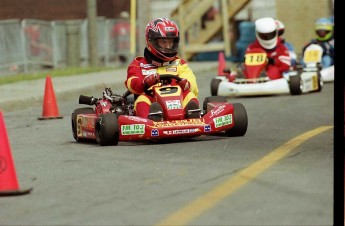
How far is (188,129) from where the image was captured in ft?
38.4

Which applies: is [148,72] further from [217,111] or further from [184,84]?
[217,111]

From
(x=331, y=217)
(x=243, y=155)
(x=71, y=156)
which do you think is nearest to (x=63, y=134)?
(x=71, y=156)

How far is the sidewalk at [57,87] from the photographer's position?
19.4m

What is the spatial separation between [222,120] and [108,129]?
3.97ft

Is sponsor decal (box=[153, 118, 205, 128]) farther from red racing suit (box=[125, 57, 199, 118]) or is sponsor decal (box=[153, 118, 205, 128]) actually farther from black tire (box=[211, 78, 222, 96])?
black tire (box=[211, 78, 222, 96])

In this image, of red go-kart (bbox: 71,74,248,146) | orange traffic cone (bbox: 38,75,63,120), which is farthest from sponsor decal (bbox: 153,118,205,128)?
orange traffic cone (bbox: 38,75,63,120)

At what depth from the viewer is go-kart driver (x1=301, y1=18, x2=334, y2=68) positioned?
23266 mm

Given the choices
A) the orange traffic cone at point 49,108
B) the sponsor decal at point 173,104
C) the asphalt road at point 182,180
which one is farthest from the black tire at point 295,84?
the sponsor decal at point 173,104

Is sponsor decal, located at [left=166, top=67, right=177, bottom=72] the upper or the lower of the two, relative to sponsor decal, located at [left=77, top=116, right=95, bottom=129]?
upper

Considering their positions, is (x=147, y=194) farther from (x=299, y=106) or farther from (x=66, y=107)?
(x=66, y=107)

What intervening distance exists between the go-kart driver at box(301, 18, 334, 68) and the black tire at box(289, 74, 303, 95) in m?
3.70

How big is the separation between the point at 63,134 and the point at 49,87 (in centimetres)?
299

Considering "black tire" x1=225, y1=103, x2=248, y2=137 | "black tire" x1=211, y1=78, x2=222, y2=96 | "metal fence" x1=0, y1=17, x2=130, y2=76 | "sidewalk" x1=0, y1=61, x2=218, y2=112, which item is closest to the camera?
"black tire" x1=225, y1=103, x2=248, y2=137

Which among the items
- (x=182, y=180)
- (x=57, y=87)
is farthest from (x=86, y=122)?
(x=57, y=87)
